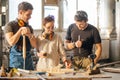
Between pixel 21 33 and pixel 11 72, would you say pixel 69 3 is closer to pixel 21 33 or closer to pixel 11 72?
pixel 21 33

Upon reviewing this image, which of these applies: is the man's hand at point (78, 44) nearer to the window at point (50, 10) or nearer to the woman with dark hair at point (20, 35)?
the woman with dark hair at point (20, 35)

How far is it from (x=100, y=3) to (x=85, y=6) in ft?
1.38

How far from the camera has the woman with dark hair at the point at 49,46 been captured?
293 centimetres

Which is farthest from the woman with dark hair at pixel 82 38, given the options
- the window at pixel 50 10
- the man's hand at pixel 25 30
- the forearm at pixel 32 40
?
the window at pixel 50 10

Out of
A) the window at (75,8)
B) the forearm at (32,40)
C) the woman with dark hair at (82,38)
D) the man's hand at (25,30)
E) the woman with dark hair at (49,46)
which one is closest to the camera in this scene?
the man's hand at (25,30)

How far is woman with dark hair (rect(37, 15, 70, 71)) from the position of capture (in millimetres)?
2930

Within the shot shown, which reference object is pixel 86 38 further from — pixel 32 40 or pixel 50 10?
pixel 50 10

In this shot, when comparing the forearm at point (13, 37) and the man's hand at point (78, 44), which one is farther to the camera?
the man's hand at point (78, 44)

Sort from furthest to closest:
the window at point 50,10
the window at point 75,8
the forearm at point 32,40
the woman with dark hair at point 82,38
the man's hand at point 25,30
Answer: the window at point 75,8, the window at point 50,10, the woman with dark hair at point 82,38, the forearm at point 32,40, the man's hand at point 25,30

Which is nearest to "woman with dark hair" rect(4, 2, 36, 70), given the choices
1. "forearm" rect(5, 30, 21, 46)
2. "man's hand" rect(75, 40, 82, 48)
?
"forearm" rect(5, 30, 21, 46)

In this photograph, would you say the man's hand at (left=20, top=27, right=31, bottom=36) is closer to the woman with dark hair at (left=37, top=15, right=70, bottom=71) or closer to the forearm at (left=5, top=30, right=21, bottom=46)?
the forearm at (left=5, top=30, right=21, bottom=46)

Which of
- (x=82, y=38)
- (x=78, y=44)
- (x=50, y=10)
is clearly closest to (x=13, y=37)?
(x=78, y=44)

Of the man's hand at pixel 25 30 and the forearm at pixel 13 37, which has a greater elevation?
the man's hand at pixel 25 30

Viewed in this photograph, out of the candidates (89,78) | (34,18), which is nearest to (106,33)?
(34,18)
